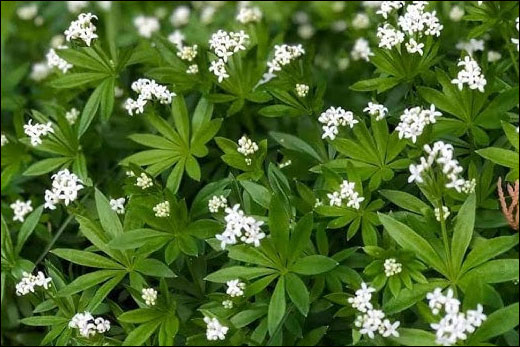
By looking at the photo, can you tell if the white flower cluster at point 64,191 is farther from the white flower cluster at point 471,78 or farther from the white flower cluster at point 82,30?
the white flower cluster at point 471,78

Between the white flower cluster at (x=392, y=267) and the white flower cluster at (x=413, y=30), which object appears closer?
the white flower cluster at (x=392, y=267)

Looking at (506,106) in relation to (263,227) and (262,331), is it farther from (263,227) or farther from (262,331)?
(262,331)

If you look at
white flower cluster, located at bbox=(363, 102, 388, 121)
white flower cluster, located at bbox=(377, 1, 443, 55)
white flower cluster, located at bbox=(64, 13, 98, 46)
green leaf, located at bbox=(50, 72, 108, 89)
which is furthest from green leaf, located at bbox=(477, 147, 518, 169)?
green leaf, located at bbox=(50, 72, 108, 89)

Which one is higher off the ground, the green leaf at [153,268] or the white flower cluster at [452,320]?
the white flower cluster at [452,320]

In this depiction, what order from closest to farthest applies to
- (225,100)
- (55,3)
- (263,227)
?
(263,227)
(225,100)
(55,3)

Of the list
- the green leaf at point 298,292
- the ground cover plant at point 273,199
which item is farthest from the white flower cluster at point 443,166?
the green leaf at point 298,292

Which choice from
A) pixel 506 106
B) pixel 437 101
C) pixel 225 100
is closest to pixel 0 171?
pixel 225 100

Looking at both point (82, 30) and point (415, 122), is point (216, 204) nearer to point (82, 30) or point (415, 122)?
point (415, 122)
